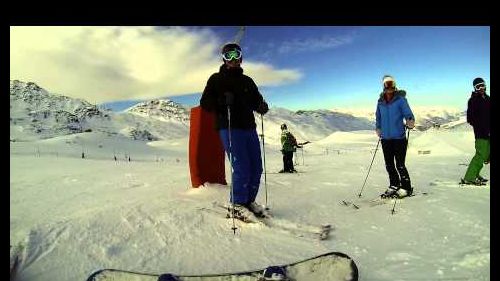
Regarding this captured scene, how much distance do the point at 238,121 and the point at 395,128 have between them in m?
2.91

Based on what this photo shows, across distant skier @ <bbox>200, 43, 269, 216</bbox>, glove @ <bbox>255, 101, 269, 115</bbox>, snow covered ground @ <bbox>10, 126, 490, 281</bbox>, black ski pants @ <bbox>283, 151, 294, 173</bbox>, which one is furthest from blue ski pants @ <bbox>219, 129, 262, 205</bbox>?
black ski pants @ <bbox>283, 151, 294, 173</bbox>

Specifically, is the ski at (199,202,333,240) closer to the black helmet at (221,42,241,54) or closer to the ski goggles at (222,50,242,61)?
the ski goggles at (222,50,242,61)

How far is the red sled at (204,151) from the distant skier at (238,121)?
1.61 metres

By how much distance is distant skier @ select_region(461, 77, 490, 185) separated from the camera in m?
7.54

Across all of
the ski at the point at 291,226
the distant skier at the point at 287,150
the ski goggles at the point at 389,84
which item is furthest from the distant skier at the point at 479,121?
the distant skier at the point at 287,150

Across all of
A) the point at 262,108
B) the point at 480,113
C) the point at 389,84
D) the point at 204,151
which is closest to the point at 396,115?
the point at 389,84

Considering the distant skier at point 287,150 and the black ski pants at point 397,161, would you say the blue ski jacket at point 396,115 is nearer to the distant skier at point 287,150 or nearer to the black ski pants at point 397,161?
the black ski pants at point 397,161

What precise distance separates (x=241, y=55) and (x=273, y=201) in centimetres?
236

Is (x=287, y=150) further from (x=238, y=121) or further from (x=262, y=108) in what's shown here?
(x=238, y=121)
